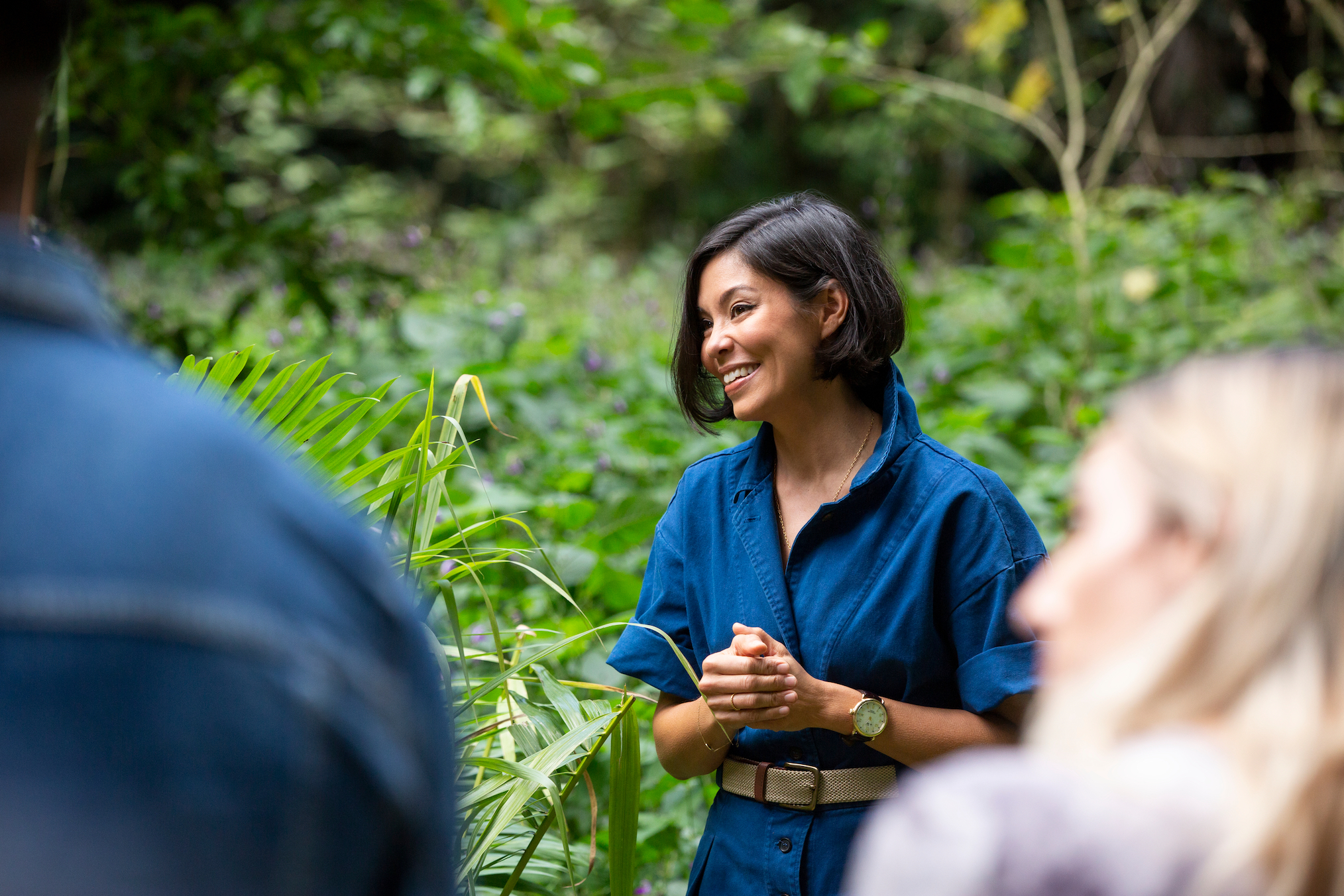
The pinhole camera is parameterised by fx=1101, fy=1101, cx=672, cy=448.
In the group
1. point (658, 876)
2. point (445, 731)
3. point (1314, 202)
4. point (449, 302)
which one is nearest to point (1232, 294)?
point (1314, 202)

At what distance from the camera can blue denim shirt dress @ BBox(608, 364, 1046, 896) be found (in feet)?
5.57

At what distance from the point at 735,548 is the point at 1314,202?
4.92 metres

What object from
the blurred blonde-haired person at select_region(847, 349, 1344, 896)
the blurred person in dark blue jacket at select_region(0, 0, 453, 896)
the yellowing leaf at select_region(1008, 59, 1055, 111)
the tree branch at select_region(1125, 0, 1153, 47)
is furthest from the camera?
the tree branch at select_region(1125, 0, 1153, 47)

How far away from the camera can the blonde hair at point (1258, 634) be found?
0.66 meters

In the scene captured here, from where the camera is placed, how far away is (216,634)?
58 centimetres

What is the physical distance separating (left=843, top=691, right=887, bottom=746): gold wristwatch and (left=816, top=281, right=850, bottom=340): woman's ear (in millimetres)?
648

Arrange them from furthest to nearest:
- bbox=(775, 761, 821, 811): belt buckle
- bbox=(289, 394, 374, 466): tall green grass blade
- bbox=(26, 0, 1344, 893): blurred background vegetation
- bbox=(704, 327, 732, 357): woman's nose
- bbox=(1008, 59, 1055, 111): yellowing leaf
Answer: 1. bbox=(1008, 59, 1055, 111): yellowing leaf
2. bbox=(26, 0, 1344, 893): blurred background vegetation
3. bbox=(704, 327, 732, 357): woman's nose
4. bbox=(289, 394, 374, 466): tall green grass blade
5. bbox=(775, 761, 821, 811): belt buckle

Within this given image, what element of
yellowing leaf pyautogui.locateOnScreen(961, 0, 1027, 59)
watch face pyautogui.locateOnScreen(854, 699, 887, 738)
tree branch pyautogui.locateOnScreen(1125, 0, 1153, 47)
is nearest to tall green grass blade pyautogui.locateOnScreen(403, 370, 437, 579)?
watch face pyautogui.locateOnScreen(854, 699, 887, 738)

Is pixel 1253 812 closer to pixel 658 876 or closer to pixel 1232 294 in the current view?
pixel 658 876

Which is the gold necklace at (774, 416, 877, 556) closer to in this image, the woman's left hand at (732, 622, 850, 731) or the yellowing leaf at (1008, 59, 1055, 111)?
the woman's left hand at (732, 622, 850, 731)

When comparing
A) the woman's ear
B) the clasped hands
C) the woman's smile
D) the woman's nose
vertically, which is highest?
the woman's ear

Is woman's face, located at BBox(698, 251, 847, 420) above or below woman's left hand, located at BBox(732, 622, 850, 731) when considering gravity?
above

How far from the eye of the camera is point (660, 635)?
187 centimetres

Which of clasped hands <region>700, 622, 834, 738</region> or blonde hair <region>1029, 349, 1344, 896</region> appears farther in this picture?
clasped hands <region>700, 622, 834, 738</region>
